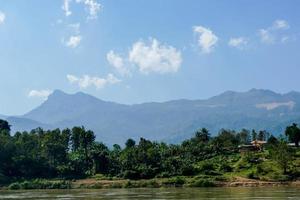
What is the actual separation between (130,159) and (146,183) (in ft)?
51.0

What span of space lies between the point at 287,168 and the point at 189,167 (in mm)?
20291

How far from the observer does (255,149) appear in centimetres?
14612

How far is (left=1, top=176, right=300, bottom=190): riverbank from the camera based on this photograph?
100m

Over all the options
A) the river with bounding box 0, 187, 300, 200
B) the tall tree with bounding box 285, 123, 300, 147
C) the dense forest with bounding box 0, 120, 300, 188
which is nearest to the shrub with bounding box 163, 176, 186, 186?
the dense forest with bounding box 0, 120, 300, 188

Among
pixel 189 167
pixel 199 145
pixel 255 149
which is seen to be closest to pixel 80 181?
pixel 189 167

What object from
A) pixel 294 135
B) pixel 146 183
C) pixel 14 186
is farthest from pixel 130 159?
pixel 294 135

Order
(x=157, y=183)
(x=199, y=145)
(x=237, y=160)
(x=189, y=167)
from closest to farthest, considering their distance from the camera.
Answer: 1. (x=157, y=183)
2. (x=189, y=167)
3. (x=237, y=160)
4. (x=199, y=145)

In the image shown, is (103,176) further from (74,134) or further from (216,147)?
(216,147)

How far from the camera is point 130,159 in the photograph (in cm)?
12238

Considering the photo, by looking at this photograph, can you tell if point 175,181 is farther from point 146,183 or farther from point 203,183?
point 203,183

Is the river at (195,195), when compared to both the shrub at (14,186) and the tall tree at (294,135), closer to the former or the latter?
the shrub at (14,186)

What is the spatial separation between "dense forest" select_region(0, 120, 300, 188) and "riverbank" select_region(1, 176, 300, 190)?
3.95m

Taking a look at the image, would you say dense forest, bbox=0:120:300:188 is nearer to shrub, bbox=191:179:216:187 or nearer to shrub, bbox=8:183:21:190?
shrub, bbox=8:183:21:190

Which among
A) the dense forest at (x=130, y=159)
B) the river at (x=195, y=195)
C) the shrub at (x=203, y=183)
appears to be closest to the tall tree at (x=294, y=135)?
the dense forest at (x=130, y=159)
